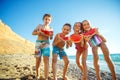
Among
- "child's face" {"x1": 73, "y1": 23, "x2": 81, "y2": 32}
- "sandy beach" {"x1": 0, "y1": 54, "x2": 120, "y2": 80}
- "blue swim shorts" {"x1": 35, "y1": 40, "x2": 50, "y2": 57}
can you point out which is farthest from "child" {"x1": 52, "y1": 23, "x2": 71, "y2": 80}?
"sandy beach" {"x1": 0, "y1": 54, "x2": 120, "y2": 80}

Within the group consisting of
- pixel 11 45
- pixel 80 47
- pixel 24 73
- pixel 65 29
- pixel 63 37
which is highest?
pixel 11 45

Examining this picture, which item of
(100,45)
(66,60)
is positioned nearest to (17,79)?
(66,60)

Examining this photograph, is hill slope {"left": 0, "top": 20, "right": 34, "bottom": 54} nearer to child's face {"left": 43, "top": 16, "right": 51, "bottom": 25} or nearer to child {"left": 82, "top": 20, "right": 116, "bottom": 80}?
child's face {"left": 43, "top": 16, "right": 51, "bottom": 25}

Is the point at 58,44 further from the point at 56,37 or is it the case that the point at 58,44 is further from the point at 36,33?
the point at 36,33

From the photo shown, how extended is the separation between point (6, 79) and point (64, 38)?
9.50 feet

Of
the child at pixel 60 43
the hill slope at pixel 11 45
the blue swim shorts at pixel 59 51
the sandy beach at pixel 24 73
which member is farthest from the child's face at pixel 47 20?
the hill slope at pixel 11 45

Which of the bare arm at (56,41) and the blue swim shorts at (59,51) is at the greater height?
the bare arm at (56,41)

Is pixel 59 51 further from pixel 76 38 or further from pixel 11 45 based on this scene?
pixel 11 45

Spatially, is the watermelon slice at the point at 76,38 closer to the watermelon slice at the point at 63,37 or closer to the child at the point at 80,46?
the child at the point at 80,46

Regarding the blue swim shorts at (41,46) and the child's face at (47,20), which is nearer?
the blue swim shorts at (41,46)

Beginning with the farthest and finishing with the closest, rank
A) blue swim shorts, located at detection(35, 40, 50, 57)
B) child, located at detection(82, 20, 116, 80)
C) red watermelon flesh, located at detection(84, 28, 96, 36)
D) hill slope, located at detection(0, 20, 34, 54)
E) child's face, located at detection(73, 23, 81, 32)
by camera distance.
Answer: hill slope, located at detection(0, 20, 34, 54) < child's face, located at detection(73, 23, 81, 32) < blue swim shorts, located at detection(35, 40, 50, 57) < red watermelon flesh, located at detection(84, 28, 96, 36) < child, located at detection(82, 20, 116, 80)

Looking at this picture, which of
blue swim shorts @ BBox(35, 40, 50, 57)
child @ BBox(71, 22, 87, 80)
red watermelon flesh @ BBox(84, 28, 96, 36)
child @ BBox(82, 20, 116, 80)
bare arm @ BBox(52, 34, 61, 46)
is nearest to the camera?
child @ BBox(82, 20, 116, 80)

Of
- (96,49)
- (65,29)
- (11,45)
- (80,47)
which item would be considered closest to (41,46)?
(65,29)

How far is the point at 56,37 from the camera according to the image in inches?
274
